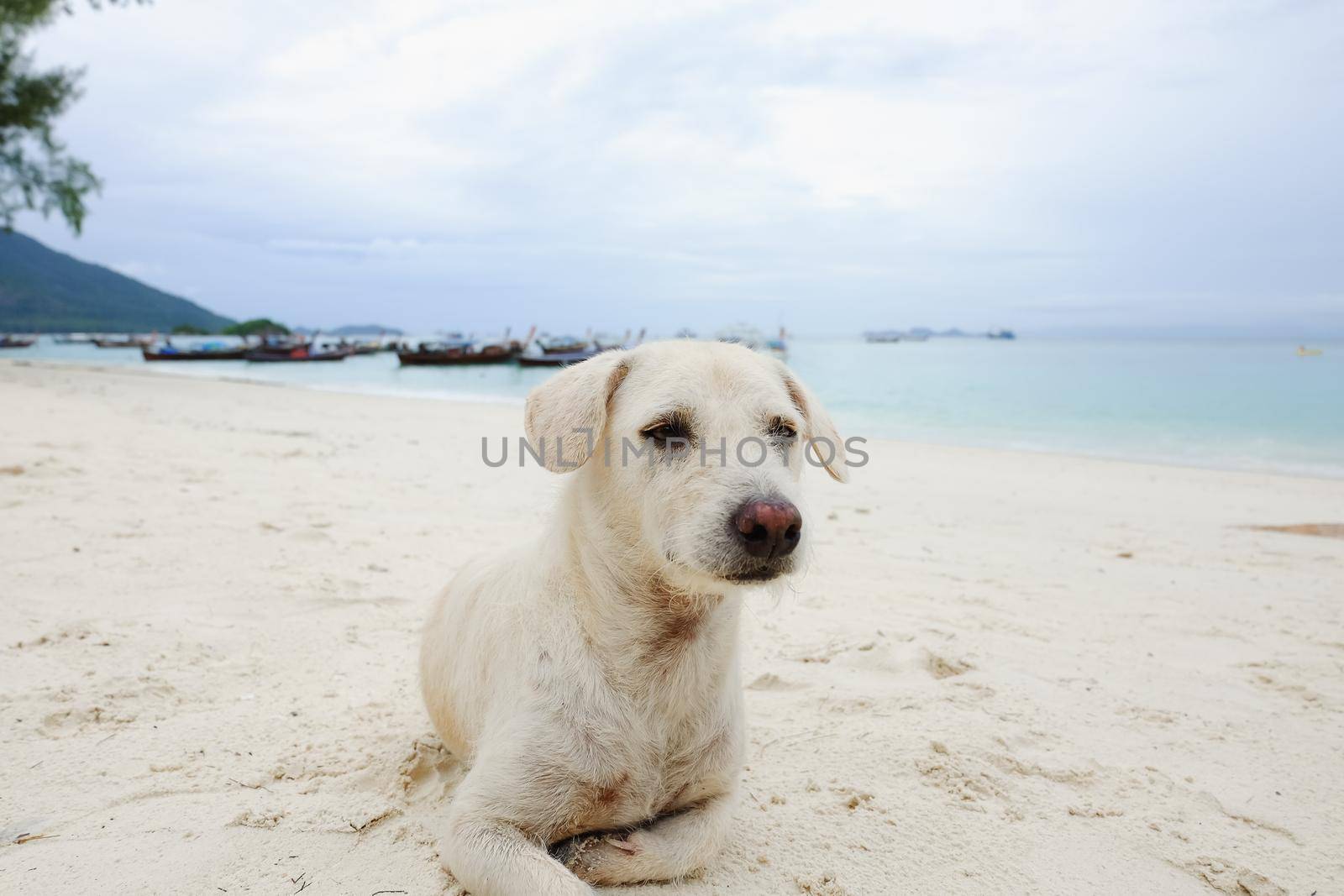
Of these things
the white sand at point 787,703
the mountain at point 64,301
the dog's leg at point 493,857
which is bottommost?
the white sand at point 787,703

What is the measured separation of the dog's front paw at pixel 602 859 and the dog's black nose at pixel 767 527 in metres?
1.10

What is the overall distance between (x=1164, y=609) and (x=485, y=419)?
53.8 ft

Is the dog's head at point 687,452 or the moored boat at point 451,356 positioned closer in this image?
the dog's head at point 687,452

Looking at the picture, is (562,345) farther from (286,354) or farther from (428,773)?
(428,773)

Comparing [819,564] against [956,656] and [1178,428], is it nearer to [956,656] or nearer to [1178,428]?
[956,656]

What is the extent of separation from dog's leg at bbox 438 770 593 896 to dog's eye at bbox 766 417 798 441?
148 centimetres

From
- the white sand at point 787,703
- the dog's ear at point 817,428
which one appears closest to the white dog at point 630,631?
the dog's ear at point 817,428

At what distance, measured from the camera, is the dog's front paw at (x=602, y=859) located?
248 centimetres

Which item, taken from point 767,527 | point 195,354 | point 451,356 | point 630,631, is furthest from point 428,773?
point 195,354

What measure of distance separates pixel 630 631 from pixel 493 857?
2.54ft

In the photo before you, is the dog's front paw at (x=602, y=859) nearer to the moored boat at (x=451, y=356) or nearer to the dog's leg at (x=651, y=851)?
the dog's leg at (x=651, y=851)

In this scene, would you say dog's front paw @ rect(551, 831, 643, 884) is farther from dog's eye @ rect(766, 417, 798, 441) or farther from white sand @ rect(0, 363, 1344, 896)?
dog's eye @ rect(766, 417, 798, 441)

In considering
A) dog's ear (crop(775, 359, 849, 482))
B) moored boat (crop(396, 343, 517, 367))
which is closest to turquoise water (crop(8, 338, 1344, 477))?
moored boat (crop(396, 343, 517, 367))

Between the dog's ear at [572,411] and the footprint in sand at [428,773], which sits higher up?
the dog's ear at [572,411]
